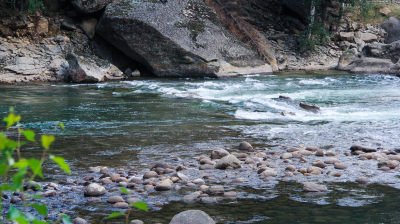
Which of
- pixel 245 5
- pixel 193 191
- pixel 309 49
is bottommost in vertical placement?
pixel 193 191

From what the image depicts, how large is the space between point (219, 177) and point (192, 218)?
163 centimetres

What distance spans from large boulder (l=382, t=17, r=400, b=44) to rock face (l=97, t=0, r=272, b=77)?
27.1 ft

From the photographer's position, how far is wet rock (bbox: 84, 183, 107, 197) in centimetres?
474

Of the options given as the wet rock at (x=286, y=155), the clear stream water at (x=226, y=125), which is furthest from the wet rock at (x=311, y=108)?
the wet rock at (x=286, y=155)

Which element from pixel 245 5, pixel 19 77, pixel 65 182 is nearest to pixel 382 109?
pixel 65 182

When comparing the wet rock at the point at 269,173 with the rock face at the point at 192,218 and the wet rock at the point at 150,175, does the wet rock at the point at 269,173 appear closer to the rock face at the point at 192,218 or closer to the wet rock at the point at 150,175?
the wet rock at the point at 150,175

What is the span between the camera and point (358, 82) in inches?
603

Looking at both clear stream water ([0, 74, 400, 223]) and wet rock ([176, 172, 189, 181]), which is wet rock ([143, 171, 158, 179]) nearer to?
wet rock ([176, 172, 189, 181])

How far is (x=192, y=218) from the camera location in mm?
3838

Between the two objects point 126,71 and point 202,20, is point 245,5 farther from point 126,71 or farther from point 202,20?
point 126,71

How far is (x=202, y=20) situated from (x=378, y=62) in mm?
6594

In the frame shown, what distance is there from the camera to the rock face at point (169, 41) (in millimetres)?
16406

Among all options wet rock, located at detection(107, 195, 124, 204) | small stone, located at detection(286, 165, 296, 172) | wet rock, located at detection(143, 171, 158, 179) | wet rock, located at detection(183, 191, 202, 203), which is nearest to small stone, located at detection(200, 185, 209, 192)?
wet rock, located at detection(183, 191, 202, 203)

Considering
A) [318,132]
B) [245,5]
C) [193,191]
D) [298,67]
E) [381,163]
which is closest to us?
[193,191]
